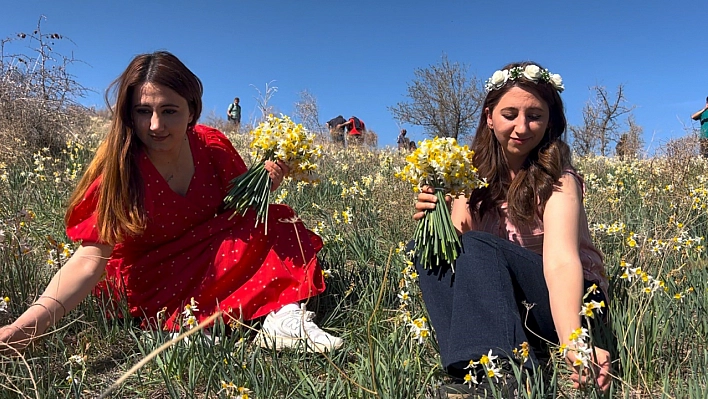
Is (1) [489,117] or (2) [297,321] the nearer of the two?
(2) [297,321]

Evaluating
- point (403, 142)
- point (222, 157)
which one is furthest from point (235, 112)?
point (222, 157)

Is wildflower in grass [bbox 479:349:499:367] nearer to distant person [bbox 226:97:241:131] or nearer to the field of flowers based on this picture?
the field of flowers

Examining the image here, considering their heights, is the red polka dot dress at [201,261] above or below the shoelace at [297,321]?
above

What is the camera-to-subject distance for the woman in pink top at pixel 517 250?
5.70 feet

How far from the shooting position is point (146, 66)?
7.55ft

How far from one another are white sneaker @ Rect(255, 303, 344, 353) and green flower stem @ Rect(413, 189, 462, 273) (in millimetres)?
502

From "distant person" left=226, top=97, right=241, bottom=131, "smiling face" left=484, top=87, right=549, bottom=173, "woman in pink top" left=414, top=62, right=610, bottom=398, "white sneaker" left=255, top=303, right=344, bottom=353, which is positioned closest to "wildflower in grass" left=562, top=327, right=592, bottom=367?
"woman in pink top" left=414, top=62, right=610, bottom=398

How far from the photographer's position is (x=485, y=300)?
1.82 m

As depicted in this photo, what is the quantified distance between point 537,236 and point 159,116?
175 cm

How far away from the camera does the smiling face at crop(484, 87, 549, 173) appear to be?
7.17 feet

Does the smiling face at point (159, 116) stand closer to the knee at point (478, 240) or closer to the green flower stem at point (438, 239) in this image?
the green flower stem at point (438, 239)

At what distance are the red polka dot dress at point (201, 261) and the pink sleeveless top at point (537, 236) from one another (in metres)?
0.84

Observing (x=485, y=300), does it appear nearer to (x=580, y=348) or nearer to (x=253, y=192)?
(x=580, y=348)

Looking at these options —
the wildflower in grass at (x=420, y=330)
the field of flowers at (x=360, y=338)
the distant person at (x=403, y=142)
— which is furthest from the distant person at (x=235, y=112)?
the wildflower in grass at (x=420, y=330)
